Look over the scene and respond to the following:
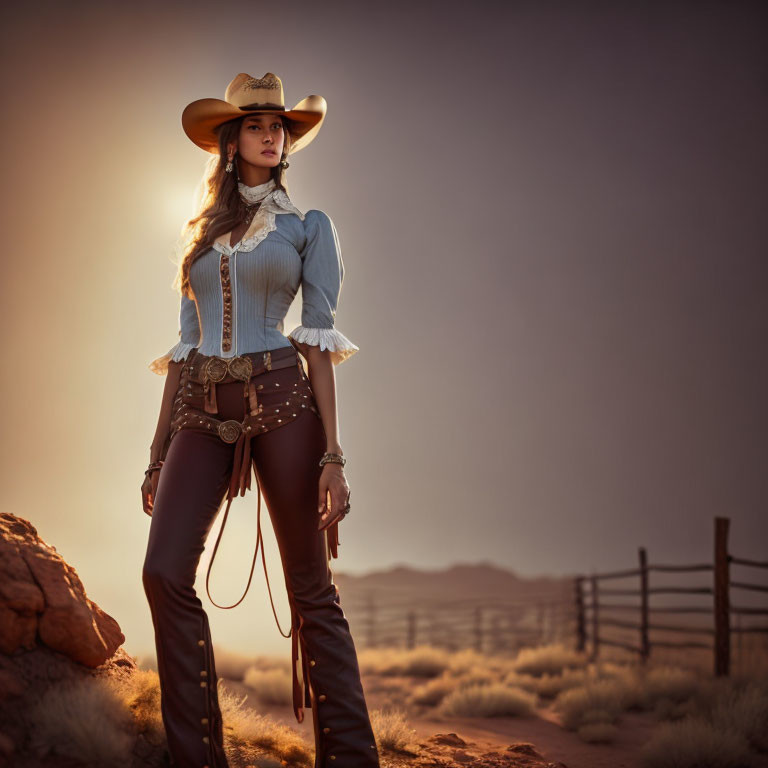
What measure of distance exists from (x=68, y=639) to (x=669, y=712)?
6.21 m

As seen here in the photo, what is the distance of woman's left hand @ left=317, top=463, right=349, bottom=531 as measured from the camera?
2.89m

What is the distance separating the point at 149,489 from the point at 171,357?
0.56 meters

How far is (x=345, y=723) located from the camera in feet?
9.72

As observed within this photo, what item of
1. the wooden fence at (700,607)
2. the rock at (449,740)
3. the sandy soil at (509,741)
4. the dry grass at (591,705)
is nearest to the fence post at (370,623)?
the wooden fence at (700,607)

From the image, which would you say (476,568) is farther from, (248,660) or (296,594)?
(296,594)

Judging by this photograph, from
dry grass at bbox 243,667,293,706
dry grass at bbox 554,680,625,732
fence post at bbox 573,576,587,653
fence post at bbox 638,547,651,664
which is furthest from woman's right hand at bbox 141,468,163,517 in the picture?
fence post at bbox 573,576,587,653

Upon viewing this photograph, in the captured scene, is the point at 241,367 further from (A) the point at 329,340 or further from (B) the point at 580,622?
(B) the point at 580,622

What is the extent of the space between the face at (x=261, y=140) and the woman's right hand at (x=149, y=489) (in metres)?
1.35

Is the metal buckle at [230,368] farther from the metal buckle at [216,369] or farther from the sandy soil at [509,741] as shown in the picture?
the sandy soil at [509,741]

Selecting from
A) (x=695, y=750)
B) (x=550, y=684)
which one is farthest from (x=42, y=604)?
(x=550, y=684)

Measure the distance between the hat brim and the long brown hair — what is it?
5cm

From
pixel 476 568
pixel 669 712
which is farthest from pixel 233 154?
pixel 476 568

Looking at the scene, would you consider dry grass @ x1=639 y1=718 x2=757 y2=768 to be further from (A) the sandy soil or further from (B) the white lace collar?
(B) the white lace collar

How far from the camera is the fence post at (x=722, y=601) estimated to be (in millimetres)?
9430
